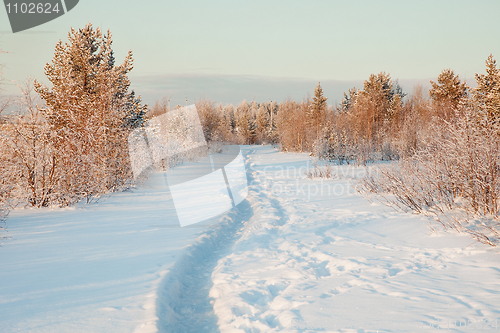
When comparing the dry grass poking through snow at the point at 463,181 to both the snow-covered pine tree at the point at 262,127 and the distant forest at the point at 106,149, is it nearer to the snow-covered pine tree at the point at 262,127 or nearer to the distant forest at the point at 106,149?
the distant forest at the point at 106,149

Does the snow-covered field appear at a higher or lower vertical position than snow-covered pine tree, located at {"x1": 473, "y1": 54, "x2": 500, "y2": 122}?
lower

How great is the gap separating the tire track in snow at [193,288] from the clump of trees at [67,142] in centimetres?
422

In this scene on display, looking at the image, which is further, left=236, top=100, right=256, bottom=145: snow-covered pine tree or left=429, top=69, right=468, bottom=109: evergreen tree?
left=236, top=100, right=256, bottom=145: snow-covered pine tree

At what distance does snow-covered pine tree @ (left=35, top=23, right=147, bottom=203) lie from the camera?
9484mm

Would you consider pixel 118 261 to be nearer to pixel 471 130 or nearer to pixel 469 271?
pixel 469 271

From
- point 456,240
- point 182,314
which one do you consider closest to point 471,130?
point 456,240

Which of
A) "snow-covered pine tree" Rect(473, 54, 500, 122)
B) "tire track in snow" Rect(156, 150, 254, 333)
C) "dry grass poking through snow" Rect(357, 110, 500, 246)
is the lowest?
"tire track in snow" Rect(156, 150, 254, 333)

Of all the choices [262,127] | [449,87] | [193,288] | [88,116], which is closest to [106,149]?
[88,116]

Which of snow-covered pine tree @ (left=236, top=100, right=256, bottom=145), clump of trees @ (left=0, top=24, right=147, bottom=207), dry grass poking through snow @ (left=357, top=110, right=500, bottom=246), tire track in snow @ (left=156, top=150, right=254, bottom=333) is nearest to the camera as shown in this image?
tire track in snow @ (left=156, top=150, right=254, bottom=333)

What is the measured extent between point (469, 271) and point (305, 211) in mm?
5047

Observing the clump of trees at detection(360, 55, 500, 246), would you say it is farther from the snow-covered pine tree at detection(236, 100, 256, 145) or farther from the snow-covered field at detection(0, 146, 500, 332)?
the snow-covered pine tree at detection(236, 100, 256, 145)

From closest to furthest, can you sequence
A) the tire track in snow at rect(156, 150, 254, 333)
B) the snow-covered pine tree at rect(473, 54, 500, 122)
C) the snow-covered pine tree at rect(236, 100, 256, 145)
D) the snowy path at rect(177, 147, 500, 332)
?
the snowy path at rect(177, 147, 500, 332), the tire track in snow at rect(156, 150, 254, 333), the snow-covered pine tree at rect(473, 54, 500, 122), the snow-covered pine tree at rect(236, 100, 256, 145)

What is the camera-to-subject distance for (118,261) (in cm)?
492

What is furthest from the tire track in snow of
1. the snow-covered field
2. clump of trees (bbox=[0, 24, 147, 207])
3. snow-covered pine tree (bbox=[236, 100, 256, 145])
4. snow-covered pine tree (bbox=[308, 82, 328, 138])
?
snow-covered pine tree (bbox=[236, 100, 256, 145])
